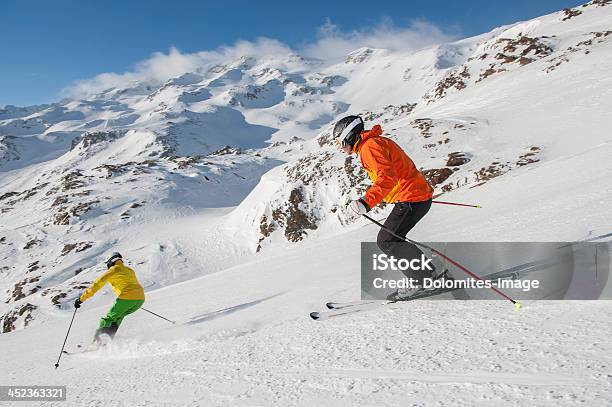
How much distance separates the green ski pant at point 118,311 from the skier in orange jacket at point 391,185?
16.5ft

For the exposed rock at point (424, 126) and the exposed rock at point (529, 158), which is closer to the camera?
the exposed rock at point (529, 158)

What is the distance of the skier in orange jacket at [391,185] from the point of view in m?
4.62

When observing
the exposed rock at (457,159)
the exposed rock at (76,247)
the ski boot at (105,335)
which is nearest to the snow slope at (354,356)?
the ski boot at (105,335)

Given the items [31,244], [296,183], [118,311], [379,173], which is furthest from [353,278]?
[31,244]

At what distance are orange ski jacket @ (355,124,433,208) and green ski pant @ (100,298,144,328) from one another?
17.3ft

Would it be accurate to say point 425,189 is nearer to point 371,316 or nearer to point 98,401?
point 371,316

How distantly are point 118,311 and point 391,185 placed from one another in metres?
5.58

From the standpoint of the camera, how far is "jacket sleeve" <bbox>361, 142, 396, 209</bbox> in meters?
4.61

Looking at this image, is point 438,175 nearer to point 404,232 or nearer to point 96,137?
point 404,232

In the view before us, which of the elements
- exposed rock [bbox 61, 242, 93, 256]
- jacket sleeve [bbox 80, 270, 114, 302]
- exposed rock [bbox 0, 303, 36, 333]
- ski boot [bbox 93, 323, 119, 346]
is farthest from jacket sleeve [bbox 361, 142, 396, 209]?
exposed rock [bbox 61, 242, 93, 256]

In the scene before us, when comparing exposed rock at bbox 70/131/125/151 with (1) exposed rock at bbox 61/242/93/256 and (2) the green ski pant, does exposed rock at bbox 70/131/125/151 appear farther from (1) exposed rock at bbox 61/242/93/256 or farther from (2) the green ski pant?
(2) the green ski pant

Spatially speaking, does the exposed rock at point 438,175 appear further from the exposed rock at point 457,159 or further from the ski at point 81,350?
the ski at point 81,350

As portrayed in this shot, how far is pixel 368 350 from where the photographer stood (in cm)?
374

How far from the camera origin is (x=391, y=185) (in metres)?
4.66
